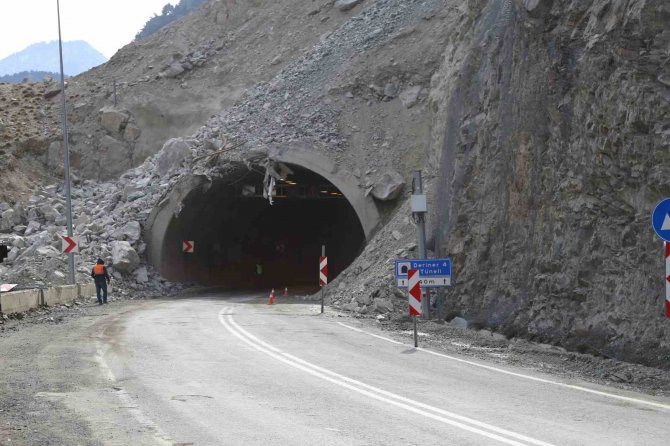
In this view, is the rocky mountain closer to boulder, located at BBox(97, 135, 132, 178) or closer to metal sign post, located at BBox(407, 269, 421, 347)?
boulder, located at BBox(97, 135, 132, 178)

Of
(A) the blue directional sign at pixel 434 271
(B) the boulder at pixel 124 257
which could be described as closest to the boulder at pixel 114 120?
(B) the boulder at pixel 124 257

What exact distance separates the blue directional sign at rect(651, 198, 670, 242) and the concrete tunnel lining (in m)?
20.9

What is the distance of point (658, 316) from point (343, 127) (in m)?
Answer: 22.6

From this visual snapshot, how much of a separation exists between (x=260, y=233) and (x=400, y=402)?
39170 mm

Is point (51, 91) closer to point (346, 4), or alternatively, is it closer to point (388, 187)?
point (346, 4)

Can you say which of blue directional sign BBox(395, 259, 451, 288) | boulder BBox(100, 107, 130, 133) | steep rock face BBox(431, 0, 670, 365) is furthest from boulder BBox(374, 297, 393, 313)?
boulder BBox(100, 107, 130, 133)

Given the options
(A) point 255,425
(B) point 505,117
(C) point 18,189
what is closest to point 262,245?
(C) point 18,189

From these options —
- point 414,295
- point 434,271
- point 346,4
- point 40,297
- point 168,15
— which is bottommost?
point 40,297

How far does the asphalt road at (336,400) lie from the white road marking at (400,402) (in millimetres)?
16

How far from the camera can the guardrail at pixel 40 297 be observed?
20.2 m

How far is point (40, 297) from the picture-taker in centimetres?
2269

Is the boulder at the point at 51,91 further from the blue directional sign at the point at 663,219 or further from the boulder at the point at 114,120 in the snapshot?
the blue directional sign at the point at 663,219

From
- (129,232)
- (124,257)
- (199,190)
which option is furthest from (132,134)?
(124,257)

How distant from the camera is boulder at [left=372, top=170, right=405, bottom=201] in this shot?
30.2 meters
